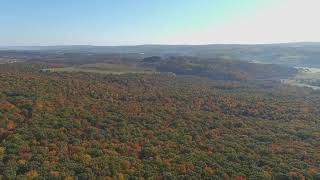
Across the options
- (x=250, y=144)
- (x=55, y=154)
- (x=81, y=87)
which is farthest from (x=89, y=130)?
(x=81, y=87)

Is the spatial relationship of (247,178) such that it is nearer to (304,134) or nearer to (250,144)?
(250,144)

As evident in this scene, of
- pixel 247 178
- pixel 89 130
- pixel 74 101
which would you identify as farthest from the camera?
pixel 74 101

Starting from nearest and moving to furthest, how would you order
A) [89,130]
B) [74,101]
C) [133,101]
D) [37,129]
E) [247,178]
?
[247,178] → [37,129] → [89,130] → [74,101] → [133,101]

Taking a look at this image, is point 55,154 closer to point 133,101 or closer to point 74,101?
point 74,101

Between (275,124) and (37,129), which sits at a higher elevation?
(37,129)

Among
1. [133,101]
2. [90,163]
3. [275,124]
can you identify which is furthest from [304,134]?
[90,163]

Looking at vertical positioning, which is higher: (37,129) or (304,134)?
(37,129)

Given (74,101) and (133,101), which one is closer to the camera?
(74,101)
